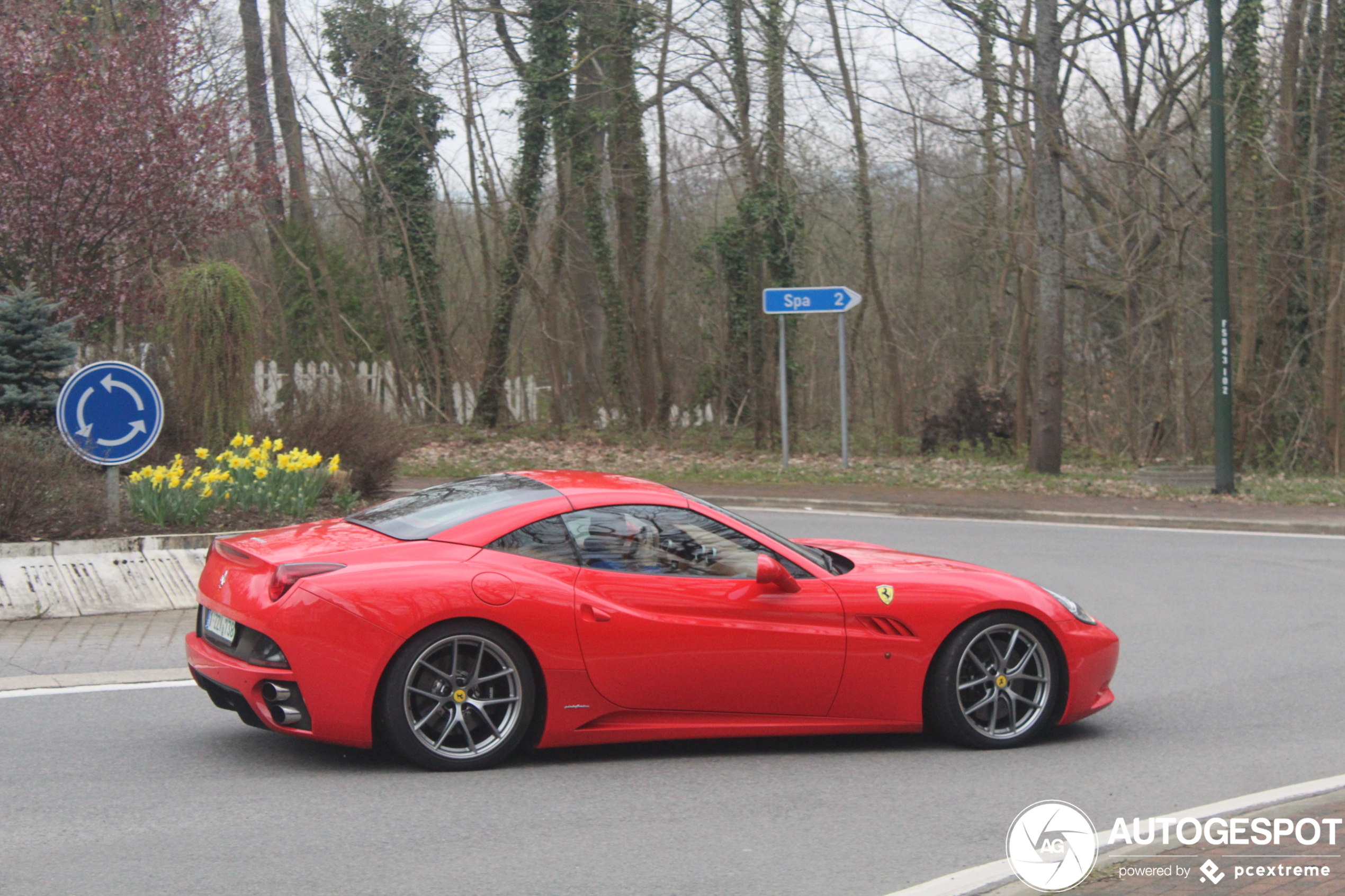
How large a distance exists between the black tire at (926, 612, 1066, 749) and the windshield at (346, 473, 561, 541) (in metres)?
2.14

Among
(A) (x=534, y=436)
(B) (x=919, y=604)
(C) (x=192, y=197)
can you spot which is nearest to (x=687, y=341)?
(A) (x=534, y=436)

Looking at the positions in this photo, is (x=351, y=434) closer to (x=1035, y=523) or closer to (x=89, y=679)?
(x=89, y=679)

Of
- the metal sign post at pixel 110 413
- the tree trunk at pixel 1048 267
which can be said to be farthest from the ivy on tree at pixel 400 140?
the metal sign post at pixel 110 413

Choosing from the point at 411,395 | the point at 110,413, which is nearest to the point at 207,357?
the point at 110,413

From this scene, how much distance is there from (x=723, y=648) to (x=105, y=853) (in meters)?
2.75

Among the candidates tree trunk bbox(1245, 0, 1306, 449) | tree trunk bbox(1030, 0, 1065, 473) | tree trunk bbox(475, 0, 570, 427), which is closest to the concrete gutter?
tree trunk bbox(1030, 0, 1065, 473)

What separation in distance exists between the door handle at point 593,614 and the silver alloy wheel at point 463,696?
39 centimetres

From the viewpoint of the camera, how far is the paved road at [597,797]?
4.61 meters

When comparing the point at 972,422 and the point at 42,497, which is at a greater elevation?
the point at 972,422

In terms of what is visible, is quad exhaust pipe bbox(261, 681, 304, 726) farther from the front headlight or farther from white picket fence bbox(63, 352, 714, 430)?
white picket fence bbox(63, 352, 714, 430)

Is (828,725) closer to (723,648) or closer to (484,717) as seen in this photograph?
(723,648)

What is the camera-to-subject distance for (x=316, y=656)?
552cm

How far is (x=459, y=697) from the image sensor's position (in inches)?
225

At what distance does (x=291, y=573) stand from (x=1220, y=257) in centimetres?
1648
